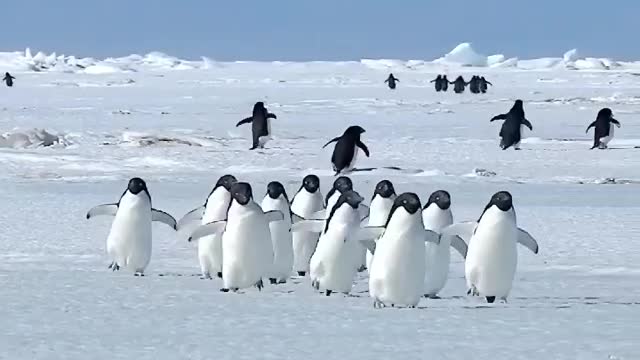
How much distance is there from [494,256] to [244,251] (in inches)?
51.8

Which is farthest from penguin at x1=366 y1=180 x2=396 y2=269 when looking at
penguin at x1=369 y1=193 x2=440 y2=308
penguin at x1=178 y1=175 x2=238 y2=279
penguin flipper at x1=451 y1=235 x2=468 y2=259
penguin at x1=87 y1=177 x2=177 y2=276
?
penguin at x1=87 y1=177 x2=177 y2=276

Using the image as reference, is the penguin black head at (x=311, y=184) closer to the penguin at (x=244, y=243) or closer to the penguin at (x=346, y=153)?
the penguin at (x=244, y=243)

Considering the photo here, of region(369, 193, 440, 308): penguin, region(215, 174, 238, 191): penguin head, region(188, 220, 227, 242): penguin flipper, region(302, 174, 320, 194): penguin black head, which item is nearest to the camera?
region(369, 193, 440, 308): penguin

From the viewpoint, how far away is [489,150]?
60.3 feet

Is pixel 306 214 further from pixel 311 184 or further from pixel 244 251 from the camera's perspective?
pixel 244 251

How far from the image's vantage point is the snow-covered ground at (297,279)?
5.03 metres

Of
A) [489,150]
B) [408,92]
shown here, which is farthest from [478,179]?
[408,92]

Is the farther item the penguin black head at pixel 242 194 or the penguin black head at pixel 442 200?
the penguin black head at pixel 442 200

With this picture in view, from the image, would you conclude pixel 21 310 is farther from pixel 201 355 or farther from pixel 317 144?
pixel 317 144

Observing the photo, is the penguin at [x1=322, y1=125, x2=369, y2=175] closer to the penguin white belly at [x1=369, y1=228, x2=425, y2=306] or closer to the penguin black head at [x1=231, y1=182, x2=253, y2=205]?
the penguin black head at [x1=231, y1=182, x2=253, y2=205]

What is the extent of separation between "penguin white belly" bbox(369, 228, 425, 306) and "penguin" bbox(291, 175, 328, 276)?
5.33 ft

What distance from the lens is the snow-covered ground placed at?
5.03 meters

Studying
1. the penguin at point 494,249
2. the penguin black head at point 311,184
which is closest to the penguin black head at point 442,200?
the penguin at point 494,249

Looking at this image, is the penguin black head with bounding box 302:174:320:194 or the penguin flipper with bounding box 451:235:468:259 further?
the penguin black head with bounding box 302:174:320:194
